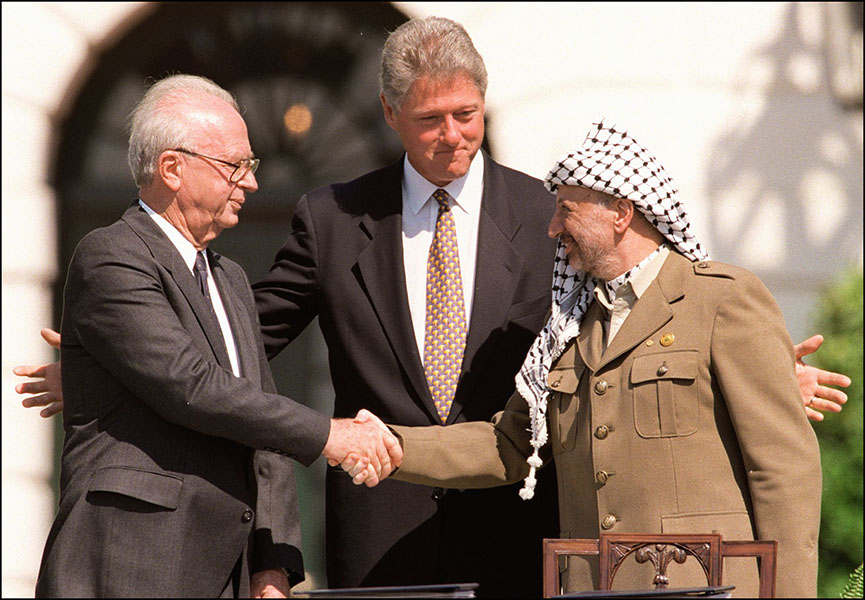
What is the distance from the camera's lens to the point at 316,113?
6.89 metres

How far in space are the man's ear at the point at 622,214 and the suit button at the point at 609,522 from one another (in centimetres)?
73

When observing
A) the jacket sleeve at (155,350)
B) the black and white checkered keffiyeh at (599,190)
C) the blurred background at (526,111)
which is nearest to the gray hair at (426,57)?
the black and white checkered keffiyeh at (599,190)

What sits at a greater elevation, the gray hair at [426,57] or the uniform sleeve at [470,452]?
the gray hair at [426,57]

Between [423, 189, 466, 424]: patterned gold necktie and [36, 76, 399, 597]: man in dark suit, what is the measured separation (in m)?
0.39

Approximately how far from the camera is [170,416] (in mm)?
3266

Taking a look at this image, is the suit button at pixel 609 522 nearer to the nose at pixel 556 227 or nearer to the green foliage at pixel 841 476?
the nose at pixel 556 227

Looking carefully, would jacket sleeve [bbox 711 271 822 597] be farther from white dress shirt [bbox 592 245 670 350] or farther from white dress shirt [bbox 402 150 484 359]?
white dress shirt [bbox 402 150 484 359]

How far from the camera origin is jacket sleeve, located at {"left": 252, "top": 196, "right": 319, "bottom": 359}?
413 cm

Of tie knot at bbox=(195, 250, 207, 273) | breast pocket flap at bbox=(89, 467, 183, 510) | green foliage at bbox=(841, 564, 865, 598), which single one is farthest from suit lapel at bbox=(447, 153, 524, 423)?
green foliage at bbox=(841, 564, 865, 598)

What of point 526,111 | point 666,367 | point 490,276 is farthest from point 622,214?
point 526,111

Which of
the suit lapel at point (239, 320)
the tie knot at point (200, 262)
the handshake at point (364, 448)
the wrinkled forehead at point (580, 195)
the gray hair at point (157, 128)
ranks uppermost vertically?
the gray hair at point (157, 128)

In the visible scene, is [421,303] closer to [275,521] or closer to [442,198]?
[442,198]

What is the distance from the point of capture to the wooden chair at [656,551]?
300cm

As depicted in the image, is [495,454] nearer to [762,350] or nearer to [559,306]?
[559,306]
